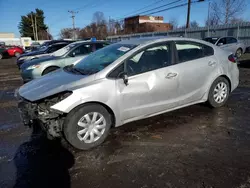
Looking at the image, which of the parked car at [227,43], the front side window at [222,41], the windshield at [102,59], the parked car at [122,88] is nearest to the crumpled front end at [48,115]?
the parked car at [122,88]

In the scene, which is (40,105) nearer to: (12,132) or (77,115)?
(77,115)

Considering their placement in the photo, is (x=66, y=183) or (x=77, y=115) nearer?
(x=66, y=183)

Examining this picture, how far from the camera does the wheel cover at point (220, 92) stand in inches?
166

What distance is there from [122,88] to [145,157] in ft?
3.62

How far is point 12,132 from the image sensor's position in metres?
3.72

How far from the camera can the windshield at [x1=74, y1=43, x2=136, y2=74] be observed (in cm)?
331

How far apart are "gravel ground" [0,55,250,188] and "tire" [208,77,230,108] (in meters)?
0.37

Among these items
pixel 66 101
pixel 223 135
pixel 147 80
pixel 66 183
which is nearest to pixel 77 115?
pixel 66 101

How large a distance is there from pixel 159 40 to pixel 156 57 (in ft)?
1.18

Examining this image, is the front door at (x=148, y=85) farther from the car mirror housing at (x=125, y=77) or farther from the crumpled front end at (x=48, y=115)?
the crumpled front end at (x=48, y=115)

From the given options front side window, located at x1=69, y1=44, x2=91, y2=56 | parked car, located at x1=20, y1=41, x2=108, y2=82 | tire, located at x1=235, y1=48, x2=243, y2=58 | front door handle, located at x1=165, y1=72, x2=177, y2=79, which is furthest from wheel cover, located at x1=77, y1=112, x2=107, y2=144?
tire, located at x1=235, y1=48, x2=243, y2=58

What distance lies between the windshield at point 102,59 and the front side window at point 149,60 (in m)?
0.23

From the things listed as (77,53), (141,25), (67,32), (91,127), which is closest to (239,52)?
(77,53)

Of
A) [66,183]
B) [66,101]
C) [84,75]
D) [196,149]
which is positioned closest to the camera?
[66,183]
